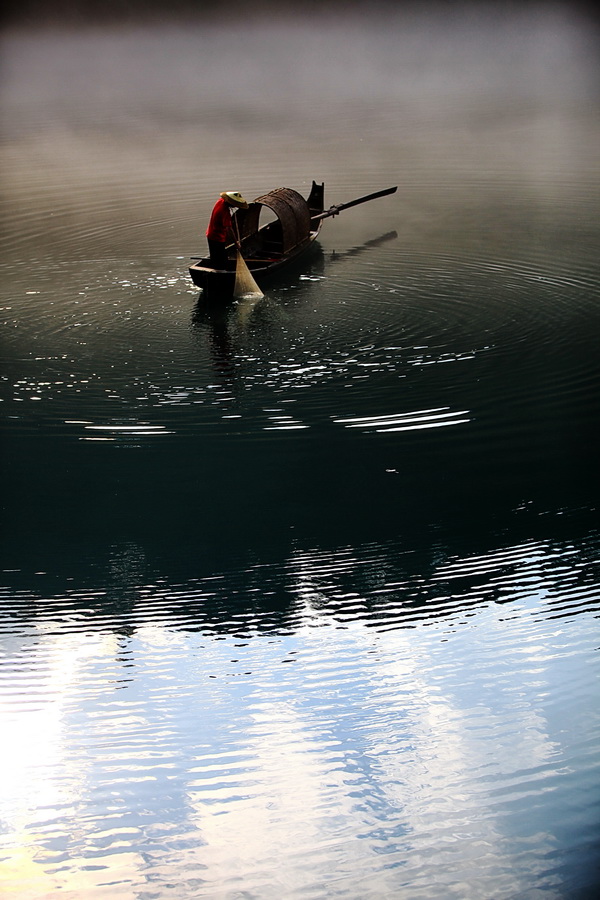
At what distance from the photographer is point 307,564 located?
3424mm

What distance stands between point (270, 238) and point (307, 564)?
4923mm

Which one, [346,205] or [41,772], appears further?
[346,205]

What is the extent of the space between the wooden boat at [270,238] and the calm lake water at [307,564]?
19 centimetres

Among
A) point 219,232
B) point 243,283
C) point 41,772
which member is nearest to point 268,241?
point 219,232

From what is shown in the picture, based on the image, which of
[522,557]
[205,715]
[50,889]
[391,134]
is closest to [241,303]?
[522,557]

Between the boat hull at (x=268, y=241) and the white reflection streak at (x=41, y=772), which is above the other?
the boat hull at (x=268, y=241)

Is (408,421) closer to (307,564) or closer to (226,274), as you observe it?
(307,564)

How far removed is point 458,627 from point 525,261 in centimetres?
453

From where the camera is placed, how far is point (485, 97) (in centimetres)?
1462

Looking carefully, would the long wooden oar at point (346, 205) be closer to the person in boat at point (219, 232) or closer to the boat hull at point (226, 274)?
the boat hull at point (226, 274)

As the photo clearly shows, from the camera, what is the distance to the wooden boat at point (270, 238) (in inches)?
252

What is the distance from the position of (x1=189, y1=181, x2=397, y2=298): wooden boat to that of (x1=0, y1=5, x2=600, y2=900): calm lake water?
0.19 meters

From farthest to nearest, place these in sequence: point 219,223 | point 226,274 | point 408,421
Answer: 1. point 219,223
2. point 226,274
3. point 408,421

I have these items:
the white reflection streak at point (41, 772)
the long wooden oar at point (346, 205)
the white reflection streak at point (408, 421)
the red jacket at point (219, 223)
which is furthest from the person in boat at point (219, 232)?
the white reflection streak at point (41, 772)
